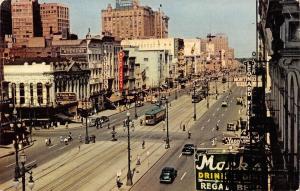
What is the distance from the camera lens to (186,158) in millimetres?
53906

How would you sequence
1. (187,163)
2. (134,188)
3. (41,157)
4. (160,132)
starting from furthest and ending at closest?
(160,132)
(41,157)
(187,163)
(134,188)

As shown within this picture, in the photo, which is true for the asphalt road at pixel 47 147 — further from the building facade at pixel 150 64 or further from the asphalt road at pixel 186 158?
the building facade at pixel 150 64

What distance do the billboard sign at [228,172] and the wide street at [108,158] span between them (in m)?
24.6

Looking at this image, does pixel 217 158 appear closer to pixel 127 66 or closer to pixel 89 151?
pixel 89 151

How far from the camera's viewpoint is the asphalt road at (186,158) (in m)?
41.5

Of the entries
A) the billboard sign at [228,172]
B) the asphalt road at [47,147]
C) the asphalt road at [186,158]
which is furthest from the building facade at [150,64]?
the billboard sign at [228,172]

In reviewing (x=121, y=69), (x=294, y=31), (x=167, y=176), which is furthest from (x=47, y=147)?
(x=121, y=69)

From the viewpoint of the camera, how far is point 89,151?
5938cm

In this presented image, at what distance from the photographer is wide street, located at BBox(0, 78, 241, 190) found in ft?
143

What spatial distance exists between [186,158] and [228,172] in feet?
126

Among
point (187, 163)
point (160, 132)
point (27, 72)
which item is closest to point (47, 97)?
point (27, 72)

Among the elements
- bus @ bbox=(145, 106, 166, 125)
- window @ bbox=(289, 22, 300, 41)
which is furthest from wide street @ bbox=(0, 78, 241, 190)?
window @ bbox=(289, 22, 300, 41)

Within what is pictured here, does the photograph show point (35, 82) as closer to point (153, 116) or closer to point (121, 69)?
point (153, 116)

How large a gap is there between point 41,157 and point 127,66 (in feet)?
238
